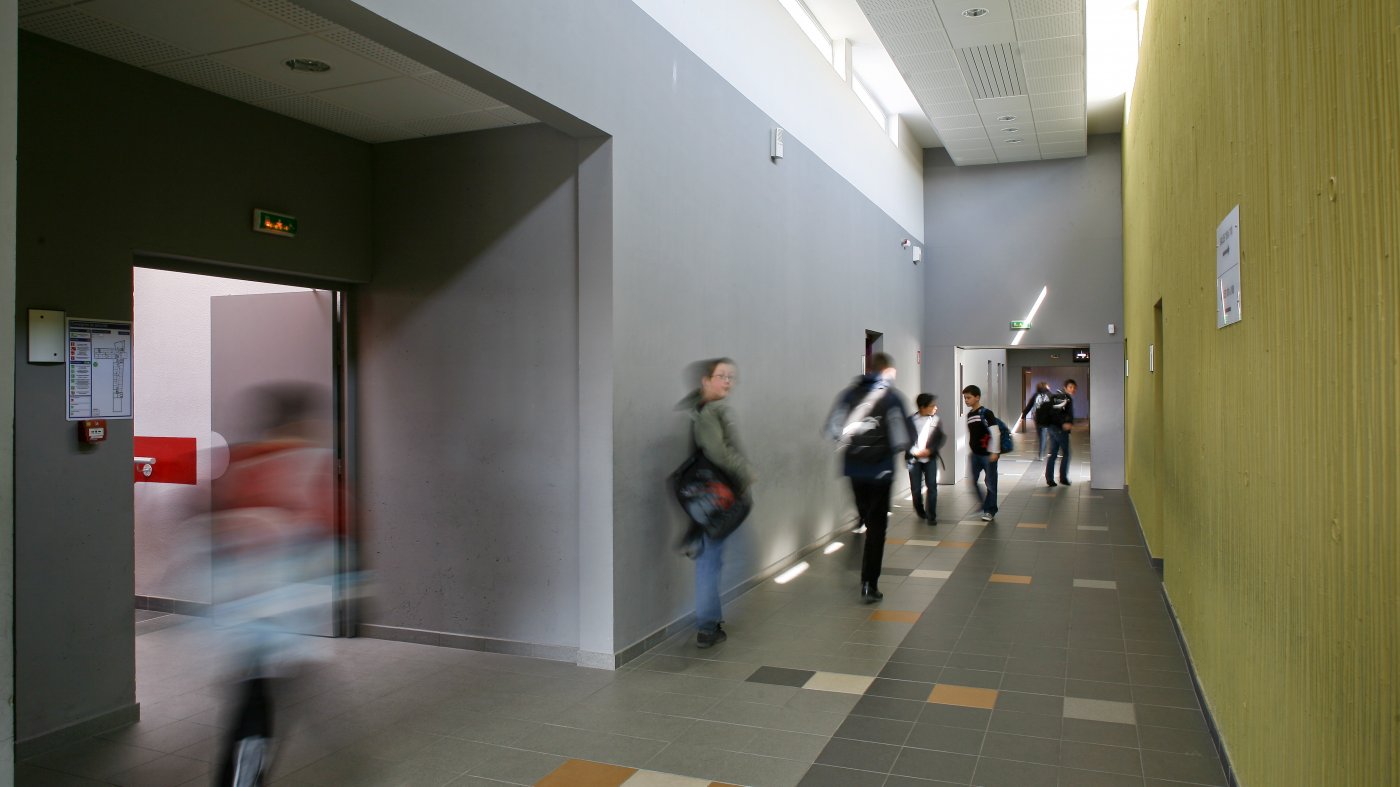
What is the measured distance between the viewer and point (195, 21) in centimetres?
381

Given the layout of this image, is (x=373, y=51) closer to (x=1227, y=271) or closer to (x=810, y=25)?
(x=1227, y=271)

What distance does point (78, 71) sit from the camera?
13.7 feet

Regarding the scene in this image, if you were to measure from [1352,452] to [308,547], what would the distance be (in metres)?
3.21

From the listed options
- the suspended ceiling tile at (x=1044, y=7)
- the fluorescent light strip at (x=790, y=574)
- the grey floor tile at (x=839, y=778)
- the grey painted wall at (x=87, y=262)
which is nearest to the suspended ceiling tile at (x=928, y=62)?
the suspended ceiling tile at (x=1044, y=7)

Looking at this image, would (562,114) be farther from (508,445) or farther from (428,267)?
(508,445)

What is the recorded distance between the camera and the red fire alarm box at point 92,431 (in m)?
4.14

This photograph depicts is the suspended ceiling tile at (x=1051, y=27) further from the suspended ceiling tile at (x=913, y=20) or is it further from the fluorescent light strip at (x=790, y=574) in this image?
the fluorescent light strip at (x=790, y=574)

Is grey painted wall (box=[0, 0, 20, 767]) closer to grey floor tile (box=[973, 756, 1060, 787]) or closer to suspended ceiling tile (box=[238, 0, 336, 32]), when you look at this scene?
suspended ceiling tile (box=[238, 0, 336, 32])

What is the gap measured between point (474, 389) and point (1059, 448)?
1124cm

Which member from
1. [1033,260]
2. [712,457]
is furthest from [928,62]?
[712,457]

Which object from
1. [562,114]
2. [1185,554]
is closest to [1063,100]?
[1185,554]

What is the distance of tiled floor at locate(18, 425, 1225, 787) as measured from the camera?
3.67 metres

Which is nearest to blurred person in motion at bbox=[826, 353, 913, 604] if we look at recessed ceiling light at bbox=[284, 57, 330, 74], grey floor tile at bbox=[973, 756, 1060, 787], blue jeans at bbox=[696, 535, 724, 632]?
blue jeans at bbox=[696, 535, 724, 632]

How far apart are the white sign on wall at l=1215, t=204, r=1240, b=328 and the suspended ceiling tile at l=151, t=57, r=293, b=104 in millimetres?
4276
